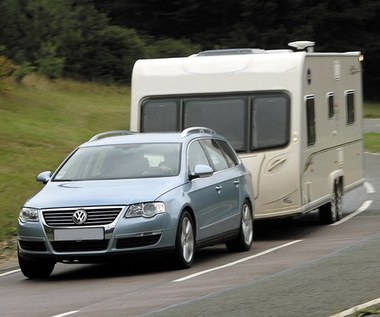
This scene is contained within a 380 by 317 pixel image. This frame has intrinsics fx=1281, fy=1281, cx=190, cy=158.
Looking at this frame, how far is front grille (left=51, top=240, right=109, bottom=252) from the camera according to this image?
13.7m

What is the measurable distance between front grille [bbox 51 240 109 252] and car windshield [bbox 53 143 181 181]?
1.25 meters

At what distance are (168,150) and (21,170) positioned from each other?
11198 mm

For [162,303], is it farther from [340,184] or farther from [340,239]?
[340,184]

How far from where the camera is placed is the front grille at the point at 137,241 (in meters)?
13.7

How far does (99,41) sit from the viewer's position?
55.8m

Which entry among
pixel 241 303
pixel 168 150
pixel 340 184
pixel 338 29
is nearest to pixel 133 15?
pixel 338 29

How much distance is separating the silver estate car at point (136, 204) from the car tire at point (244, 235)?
0.01 m

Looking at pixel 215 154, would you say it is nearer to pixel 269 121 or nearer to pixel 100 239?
pixel 269 121

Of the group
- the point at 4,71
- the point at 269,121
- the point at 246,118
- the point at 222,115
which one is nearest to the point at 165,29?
the point at 4,71

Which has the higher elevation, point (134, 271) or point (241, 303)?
point (241, 303)

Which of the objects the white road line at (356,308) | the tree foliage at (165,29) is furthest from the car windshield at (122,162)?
the tree foliage at (165,29)

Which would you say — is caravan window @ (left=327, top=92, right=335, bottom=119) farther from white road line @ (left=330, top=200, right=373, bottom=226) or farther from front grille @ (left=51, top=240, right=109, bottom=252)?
front grille @ (left=51, top=240, right=109, bottom=252)

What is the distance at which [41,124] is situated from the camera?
113 ft

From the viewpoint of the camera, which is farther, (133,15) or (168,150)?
(133,15)
